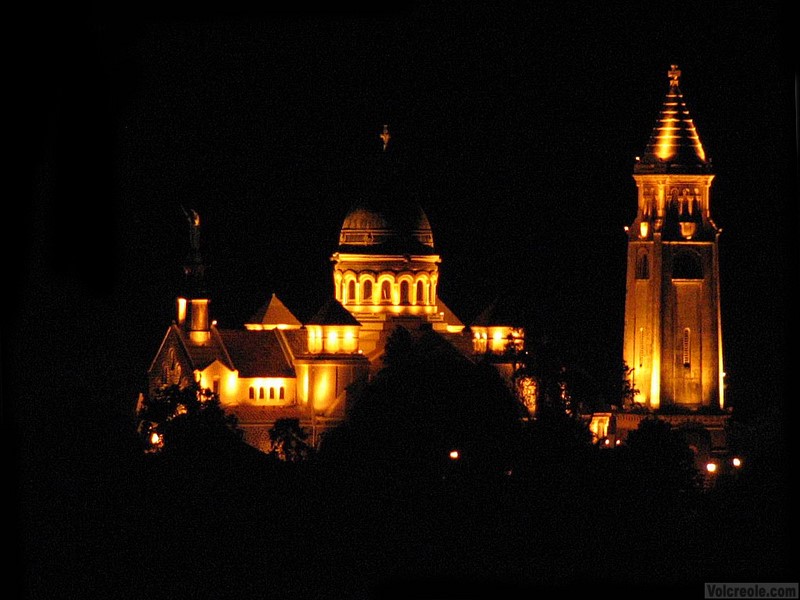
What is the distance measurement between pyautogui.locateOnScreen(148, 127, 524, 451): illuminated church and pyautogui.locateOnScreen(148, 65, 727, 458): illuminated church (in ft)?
0.09

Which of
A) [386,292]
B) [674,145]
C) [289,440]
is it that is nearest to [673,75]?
[674,145]

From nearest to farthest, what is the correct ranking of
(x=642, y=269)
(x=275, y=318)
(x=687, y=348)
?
(x=687, y=348)
(x=642, y=269)
(x=275, y=318)

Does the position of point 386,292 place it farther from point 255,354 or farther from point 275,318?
point 255,354

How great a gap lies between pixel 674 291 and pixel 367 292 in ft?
20.1

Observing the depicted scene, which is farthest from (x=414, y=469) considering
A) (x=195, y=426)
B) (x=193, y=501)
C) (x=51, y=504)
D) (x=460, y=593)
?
(x=460, y=593)

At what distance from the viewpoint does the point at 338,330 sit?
43781 mm

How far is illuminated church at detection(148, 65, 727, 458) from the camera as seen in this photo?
43812 millimetres

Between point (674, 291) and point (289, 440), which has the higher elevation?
point (674, 291)

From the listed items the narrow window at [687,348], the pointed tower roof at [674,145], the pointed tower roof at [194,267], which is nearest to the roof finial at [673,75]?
the pointed tower roof at [674,145]

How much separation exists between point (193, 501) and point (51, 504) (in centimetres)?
228

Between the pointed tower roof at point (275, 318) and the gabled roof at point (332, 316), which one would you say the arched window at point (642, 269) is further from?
the pointed tower roof at point (275, 318)

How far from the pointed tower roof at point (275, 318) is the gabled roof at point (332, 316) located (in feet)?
7.86

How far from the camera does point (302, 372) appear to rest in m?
44.4

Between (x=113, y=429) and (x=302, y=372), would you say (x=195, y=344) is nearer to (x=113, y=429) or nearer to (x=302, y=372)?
(x=302, y=372)
